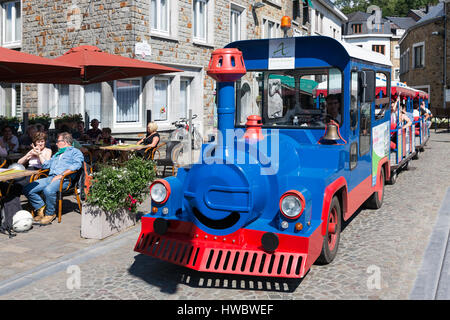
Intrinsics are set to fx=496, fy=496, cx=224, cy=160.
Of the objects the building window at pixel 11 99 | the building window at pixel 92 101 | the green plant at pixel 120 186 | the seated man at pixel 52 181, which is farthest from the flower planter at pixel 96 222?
the building window at pixel 11 99

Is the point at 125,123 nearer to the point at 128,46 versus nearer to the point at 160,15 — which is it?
the point at 128,46

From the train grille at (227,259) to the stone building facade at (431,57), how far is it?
35.3 metres

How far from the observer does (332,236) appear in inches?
213

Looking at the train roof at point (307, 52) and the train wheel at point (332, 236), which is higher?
the train roof at point (307, 52)

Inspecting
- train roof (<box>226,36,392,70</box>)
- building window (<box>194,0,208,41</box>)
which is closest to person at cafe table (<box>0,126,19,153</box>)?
train roof (<box>226,36,392,70</box>)

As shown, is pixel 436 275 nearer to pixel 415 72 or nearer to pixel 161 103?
pixel 161 103

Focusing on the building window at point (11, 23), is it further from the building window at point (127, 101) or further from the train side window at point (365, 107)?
the train side window at point (365, 107)

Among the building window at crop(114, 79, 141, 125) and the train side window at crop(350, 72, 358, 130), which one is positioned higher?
the building window at crop(114, 79, 141, 125)

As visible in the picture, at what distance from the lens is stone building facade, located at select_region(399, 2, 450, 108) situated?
119ft

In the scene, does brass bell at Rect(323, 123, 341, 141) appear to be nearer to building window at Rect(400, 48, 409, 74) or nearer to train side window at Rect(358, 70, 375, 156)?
train side window at Rect(358, 70, 375, 156)

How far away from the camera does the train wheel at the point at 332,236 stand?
201 inches

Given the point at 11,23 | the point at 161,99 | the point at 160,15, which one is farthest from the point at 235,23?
the point at 11,23

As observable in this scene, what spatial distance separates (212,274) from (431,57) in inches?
1464

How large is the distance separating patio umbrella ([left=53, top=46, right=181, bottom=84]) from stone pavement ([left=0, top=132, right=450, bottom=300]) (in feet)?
11.1
